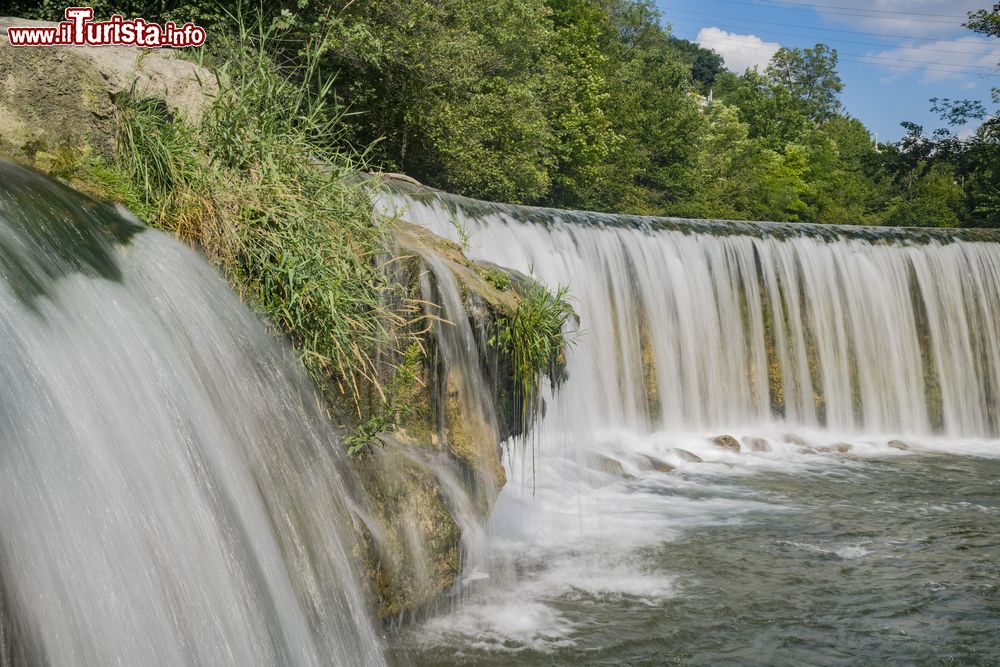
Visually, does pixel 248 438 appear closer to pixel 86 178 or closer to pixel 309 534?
pixel 309 534

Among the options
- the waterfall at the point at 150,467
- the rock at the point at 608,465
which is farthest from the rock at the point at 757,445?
the waterfall at the point at 150,467

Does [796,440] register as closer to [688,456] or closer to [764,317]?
[764,317]

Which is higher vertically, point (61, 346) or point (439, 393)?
point (61, 346)

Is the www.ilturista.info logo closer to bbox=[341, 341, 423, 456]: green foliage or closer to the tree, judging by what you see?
bbox=[341, 341, 423, 456]: green foliage

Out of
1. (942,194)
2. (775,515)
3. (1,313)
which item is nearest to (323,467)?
(1,313)

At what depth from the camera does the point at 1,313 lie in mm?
3727

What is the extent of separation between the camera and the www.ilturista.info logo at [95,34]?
624cm

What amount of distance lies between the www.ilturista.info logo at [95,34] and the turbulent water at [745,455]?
2.72 metres

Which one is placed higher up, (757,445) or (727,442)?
(727,442)

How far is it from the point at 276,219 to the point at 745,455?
9430mm

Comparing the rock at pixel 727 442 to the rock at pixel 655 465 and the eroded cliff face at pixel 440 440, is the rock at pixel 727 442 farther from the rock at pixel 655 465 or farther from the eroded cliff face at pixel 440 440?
the eroded cliff face at pixel 440 440

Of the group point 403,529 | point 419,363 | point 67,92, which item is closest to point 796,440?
point 419,363

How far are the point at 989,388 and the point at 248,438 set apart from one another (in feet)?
55.3

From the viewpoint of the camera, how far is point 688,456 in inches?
507
